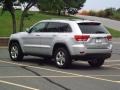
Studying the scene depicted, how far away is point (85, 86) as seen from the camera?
1232 centimetres

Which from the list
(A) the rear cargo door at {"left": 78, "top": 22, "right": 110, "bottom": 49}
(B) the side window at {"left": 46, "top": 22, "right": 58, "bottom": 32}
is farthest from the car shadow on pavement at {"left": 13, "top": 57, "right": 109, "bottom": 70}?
(B) the side window at {"left": 46, "top": 22, "right": 58, "bottom": 32}

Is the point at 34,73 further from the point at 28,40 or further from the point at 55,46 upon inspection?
the point at 28,40

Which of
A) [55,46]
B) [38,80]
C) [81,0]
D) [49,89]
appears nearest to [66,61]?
[55,46]

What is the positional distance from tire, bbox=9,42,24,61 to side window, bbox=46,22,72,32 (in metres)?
1.89

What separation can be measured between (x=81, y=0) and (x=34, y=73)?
4680cm

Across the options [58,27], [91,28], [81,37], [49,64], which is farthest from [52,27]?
[81,37]

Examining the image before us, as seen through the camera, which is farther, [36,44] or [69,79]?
[36,44]

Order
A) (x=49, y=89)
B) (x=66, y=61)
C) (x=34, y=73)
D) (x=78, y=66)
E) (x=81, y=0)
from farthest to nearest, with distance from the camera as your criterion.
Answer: (x=81, y=0)
(x=78, y=66)
(x=66, y=61)
(x=34, y=73)
(x=49, y=89)

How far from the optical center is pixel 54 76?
1416cm

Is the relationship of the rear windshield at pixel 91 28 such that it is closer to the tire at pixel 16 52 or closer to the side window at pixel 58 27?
the side window at pixel 58 27

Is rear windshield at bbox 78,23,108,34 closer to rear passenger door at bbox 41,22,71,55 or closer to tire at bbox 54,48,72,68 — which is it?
rear passenger door at bbox 41,22,71,55

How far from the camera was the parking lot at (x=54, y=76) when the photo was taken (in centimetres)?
1217

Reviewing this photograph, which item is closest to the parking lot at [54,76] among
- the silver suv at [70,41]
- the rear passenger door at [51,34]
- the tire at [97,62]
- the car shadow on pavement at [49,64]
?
the car shadow on pavement at [49,64]

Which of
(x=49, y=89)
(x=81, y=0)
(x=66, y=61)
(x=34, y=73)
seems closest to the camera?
(x=49, y=89)
